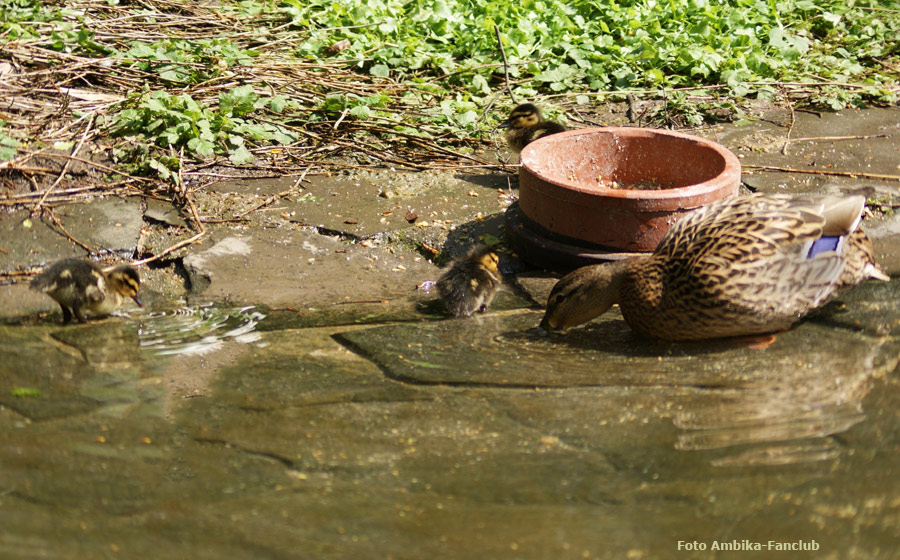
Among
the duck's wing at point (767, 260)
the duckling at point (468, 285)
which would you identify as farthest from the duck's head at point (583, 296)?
the duckling at point (468, 285)

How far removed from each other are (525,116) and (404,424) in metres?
4.03

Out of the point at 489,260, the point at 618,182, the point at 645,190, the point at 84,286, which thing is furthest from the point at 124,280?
the point at 618,182

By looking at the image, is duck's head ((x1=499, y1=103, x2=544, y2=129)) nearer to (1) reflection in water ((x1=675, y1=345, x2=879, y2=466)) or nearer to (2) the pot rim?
(2) the pot rim

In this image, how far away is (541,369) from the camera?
374 centimetres

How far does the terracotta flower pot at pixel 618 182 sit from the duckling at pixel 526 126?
0.80 metres

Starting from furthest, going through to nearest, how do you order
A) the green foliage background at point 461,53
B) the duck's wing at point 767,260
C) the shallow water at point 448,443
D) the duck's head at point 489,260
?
1. the green foliage background at point 461,53
2. the duck's head at point 489,260
3. the duck's wing at point 767,260
4. the shallow water at point 448,443

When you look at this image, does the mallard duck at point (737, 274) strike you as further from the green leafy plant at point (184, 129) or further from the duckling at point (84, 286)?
the green leafy plant at point (184, 129)

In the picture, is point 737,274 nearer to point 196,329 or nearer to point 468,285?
point 468,285

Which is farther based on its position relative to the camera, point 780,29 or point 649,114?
point 780,29

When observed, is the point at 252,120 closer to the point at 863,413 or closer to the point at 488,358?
the point at 488,358

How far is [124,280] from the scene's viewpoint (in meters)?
4.66

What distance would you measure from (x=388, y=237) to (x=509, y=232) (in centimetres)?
78

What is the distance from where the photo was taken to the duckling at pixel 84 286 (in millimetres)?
4418

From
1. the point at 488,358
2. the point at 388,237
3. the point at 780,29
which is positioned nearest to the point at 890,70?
the point at 780,29
